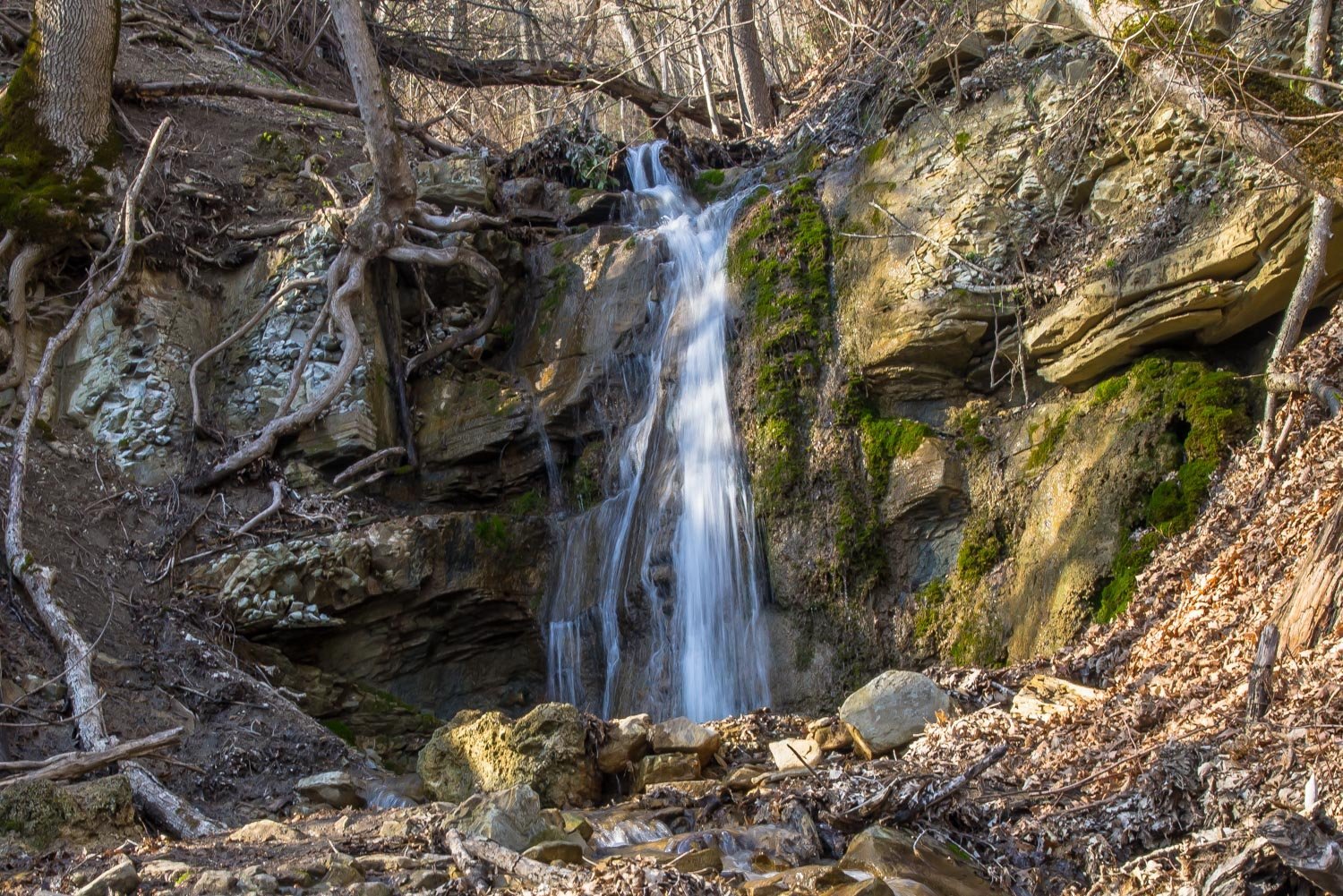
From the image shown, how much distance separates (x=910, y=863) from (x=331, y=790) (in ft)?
12.7


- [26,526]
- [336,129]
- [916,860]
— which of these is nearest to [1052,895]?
[916,860]

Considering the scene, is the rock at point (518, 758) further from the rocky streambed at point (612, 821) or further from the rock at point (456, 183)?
the rock at point (456, 183)

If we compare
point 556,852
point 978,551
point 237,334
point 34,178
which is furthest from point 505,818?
point 34,178

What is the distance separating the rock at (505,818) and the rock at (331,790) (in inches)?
83.7

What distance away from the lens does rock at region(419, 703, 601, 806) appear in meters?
5.84

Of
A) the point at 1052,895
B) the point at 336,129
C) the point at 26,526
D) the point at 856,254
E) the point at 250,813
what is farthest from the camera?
the point at 336,129

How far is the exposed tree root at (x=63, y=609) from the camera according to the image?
5816mm

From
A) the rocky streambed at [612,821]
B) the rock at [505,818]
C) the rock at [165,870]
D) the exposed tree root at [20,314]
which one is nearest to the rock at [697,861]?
the rocky streambed at [612,821]

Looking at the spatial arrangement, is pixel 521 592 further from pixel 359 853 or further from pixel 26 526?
pixel 359 853

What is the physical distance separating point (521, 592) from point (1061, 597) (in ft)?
15.6

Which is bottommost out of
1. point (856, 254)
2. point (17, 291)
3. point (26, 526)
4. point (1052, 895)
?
point (1052, 895)

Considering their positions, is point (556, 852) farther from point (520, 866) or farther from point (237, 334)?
point (237, 334)

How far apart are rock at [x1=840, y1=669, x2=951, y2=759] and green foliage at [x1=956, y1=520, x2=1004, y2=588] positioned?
1.83m

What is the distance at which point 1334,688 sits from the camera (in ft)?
13.9
